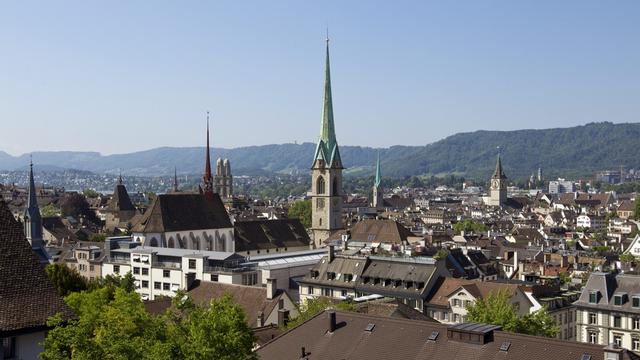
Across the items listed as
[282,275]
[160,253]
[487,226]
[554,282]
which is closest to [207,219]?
[160,253]

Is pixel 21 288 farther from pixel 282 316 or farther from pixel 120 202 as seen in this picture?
pixel 120 202

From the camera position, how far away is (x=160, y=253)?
86.5 m

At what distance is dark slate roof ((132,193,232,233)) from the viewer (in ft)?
322

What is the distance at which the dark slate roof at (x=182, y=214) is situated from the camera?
98000mm

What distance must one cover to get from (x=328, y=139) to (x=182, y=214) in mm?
39646

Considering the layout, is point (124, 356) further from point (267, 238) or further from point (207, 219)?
point (267, 238)

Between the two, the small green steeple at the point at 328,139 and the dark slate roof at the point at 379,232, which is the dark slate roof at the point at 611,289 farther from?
the small green steeple at the point at 328,139

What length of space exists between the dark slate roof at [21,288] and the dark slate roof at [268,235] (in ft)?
292

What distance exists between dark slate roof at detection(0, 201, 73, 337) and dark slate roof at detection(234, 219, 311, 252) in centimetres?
8887

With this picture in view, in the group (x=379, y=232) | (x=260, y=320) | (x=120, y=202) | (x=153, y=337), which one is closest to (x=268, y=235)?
(x=379, y=232)

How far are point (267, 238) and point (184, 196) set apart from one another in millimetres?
14552

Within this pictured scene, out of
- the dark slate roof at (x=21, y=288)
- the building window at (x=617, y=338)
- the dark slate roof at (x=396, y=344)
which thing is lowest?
the building window at (x=617, y=338)

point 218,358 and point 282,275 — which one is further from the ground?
point 218,358

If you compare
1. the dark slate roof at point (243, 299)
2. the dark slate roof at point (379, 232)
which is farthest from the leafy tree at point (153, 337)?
the dark slate roof at point (379, 232)
